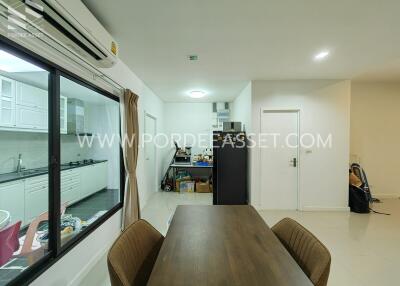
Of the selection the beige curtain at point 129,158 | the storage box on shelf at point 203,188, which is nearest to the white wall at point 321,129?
the storage box on shelf at point 203,188

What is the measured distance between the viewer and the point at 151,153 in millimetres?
4879

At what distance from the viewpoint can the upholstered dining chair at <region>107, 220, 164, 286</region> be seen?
930 mm

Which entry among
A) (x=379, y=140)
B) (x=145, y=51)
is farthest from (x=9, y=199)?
(x=379, y=140)

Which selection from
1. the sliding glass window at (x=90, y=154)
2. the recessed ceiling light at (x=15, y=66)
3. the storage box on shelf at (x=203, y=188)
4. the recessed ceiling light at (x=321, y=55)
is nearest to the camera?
the recessed ceiling light at (x=15, y=66)

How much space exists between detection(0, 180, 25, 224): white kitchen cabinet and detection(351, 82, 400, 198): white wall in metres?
5.93

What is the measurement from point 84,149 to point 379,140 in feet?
20.7

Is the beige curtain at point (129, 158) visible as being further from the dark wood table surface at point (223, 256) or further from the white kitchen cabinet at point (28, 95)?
the dark wood table surface at point (223, 256)

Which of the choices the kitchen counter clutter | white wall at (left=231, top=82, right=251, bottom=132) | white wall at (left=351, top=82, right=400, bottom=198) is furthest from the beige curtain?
white wall at (left=351, top=82, right=400, bottom=198)

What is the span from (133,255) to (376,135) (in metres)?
5.61

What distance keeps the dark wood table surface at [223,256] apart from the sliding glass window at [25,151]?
4.19ft

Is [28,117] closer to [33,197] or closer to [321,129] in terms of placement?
[33,197]

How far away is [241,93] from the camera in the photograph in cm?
486

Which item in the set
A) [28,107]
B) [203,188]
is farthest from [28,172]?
[203,188]

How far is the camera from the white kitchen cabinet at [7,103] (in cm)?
202
